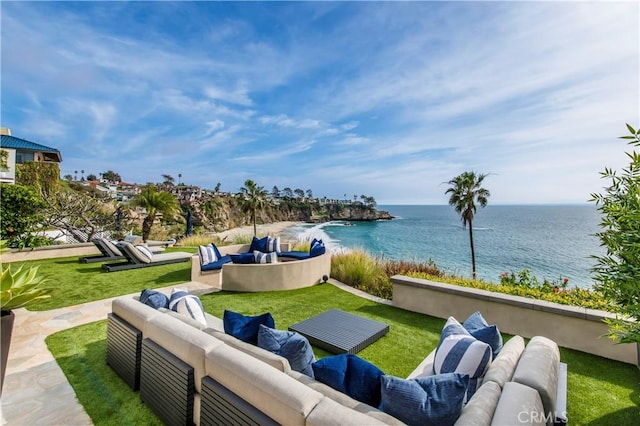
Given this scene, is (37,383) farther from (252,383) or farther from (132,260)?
(132,260)

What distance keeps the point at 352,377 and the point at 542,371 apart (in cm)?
140

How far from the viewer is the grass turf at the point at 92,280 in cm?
590

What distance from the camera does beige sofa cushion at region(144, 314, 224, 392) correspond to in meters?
2.19

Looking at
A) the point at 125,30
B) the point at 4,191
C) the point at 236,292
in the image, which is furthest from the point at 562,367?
the point at 4,191

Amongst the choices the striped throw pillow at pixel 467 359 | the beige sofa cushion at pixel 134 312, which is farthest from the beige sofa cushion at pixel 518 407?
the beige sofa cushion at pixel 134 312

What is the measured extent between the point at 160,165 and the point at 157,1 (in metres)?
59.4

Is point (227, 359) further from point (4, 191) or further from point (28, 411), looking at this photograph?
point (4, 191)

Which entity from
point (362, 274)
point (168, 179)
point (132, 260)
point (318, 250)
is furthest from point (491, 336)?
point (168, 179)

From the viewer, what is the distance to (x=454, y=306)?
16.3 ft

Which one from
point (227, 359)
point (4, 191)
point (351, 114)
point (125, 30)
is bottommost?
point (227, 359)

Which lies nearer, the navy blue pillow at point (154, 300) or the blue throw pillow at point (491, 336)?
the blue throw pillow at point (491, 336)

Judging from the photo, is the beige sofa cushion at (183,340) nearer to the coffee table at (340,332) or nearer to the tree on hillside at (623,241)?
the coffee table at (340,332)

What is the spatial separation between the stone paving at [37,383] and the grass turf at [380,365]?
0.34ft

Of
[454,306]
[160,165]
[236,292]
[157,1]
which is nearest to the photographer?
[454,306]
